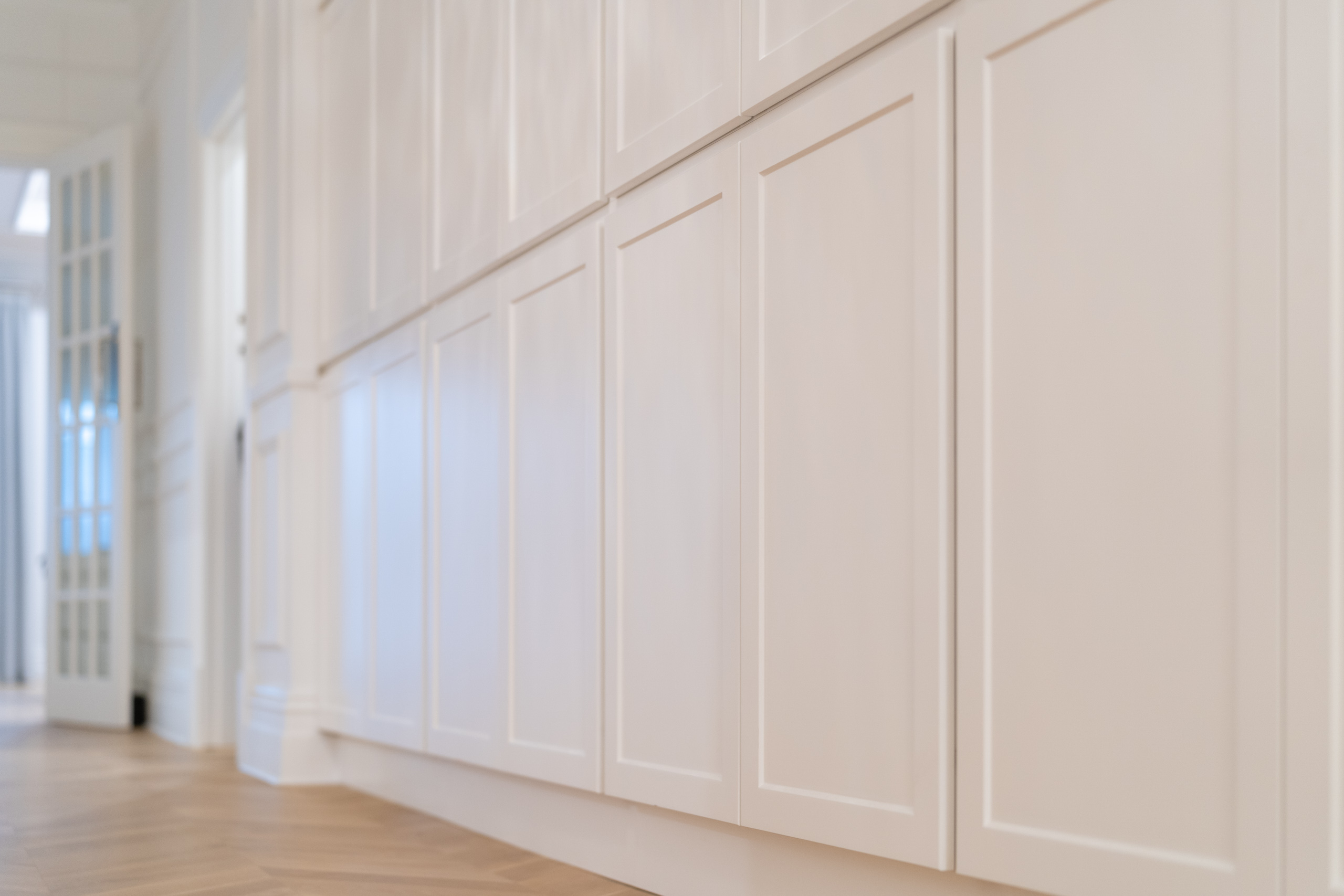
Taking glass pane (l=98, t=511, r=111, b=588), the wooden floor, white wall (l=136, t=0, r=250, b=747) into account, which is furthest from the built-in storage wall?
glass pane (l=98, t=511, r=111, b=588)

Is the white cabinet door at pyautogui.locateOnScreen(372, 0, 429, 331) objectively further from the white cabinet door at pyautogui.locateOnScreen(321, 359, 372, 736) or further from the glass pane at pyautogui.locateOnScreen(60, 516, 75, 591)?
the glass pane at pyautogui.locateOnScreen(60, 516, 75, 591)

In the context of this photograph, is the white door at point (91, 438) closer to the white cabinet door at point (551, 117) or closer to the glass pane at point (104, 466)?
the glass pane at point (104, 466)

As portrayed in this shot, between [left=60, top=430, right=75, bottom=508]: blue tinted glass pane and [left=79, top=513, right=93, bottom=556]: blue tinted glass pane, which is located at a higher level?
[left=60, top=430, right=75, bottom=508]: blue tinted glass pane

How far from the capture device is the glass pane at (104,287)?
17.9 feet

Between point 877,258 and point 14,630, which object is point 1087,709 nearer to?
point 877,258

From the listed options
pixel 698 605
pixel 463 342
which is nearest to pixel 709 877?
pixel 698 605

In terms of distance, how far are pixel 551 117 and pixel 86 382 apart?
405cm

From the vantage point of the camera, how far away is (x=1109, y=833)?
45.6 inches

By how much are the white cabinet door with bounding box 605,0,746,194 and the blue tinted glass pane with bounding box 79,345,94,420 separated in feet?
13.9

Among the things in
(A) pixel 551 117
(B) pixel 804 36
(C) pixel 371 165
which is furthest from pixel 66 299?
(B) pixel 804 36

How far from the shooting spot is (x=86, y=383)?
5488 millimetres

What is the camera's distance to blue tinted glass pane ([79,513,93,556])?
5420 millimetres

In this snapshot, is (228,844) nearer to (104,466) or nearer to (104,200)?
(104,466)

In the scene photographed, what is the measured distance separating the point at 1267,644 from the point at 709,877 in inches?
41.0
